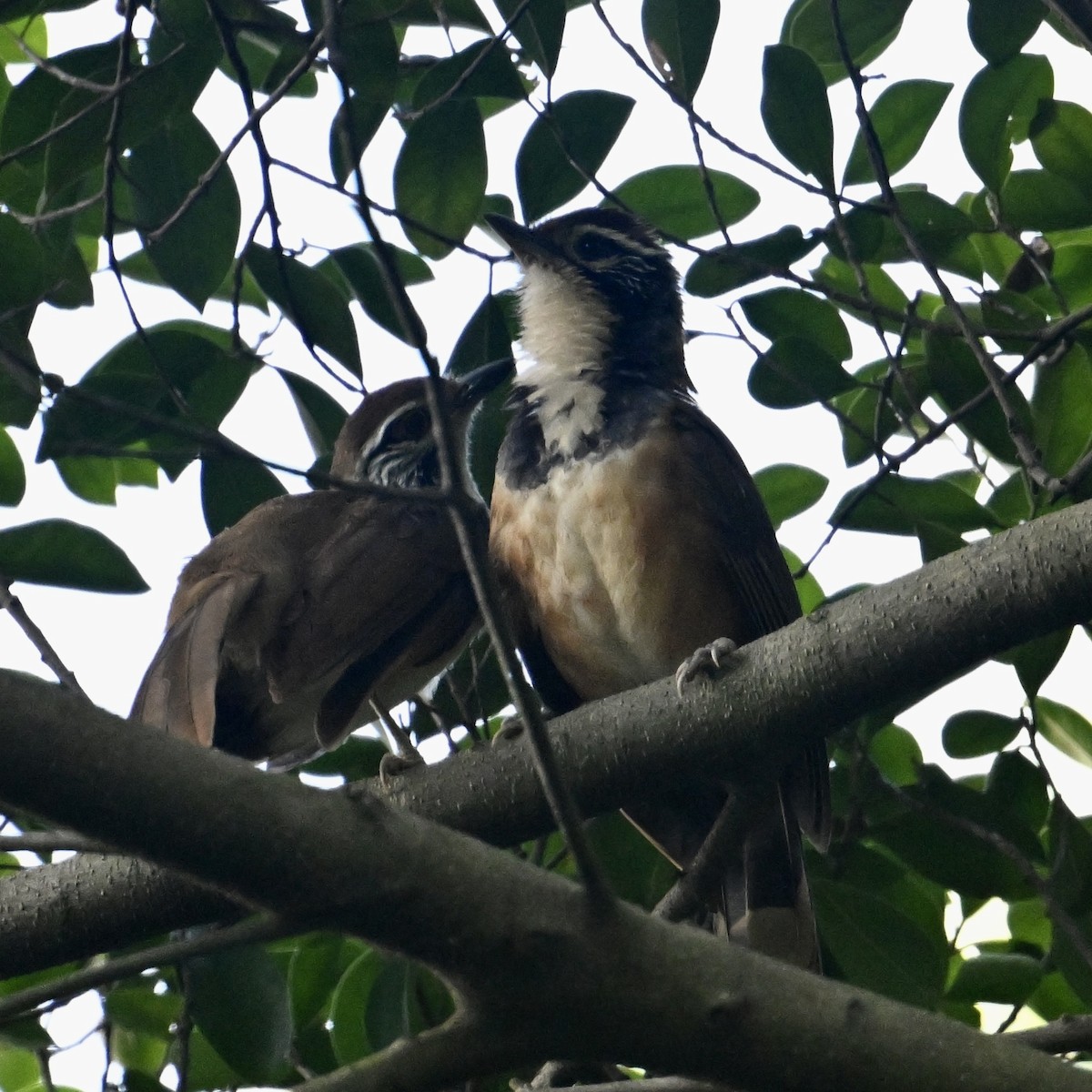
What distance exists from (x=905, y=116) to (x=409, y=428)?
2.20 meters

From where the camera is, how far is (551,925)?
2.18 m

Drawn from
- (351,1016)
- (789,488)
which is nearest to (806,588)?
(789,488)

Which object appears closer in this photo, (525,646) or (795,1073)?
(795,1073)

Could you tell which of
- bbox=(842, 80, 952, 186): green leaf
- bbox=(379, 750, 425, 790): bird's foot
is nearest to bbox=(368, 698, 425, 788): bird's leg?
bbox=(379, 750, 425, 790): bird's foot

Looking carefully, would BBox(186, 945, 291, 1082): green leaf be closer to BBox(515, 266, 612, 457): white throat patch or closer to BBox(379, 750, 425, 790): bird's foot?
BBox(379, 750, 425, 790): bird's foot

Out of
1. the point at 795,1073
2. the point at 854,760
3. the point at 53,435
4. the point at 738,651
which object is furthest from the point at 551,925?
the point at 53,435

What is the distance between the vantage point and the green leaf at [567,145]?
368 centimetres

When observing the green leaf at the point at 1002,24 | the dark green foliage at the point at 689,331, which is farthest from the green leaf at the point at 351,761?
the green leaf at the point at 1002,24

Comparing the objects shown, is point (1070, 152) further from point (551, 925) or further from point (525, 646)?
point (551, 925)

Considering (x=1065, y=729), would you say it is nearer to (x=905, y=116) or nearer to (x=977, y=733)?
(x=977, y=733)

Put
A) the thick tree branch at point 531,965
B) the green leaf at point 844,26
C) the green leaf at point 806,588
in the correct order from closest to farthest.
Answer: the thick tree branch at point 531,965 → the green leaf at point 844,26 → the green leaf at point 806,588

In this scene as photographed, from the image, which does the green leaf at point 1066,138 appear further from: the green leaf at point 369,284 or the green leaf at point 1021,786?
the green leaf at point 369,284

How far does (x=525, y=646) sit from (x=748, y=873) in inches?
34.5

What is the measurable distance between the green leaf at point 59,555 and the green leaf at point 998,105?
2.33 metres
